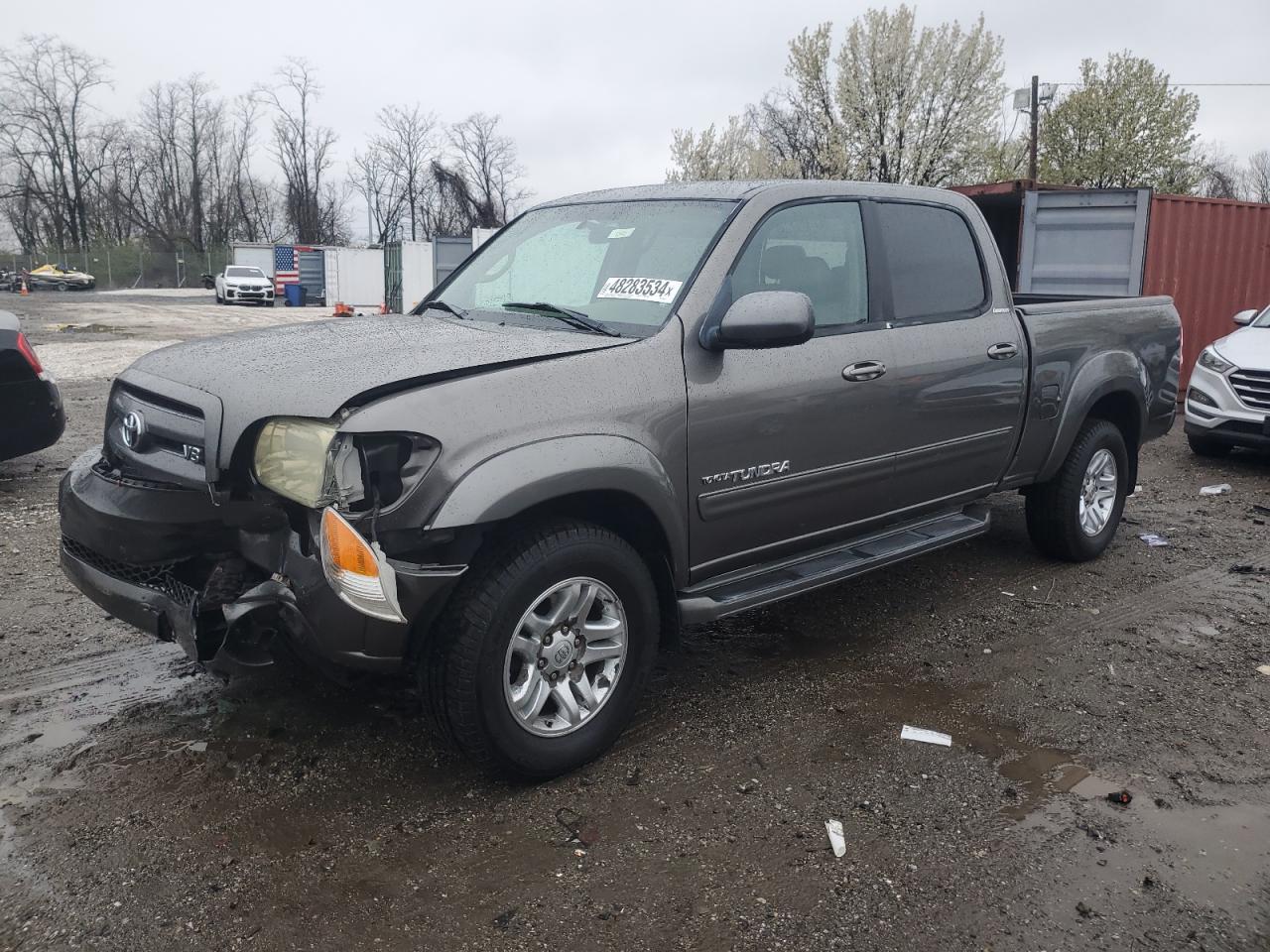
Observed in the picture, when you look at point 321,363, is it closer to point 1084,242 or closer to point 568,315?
point 568,315

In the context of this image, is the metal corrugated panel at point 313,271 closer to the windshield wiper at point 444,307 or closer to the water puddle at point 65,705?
the windshield wiper at point 444,307

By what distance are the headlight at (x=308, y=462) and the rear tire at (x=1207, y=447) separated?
8.63 metres

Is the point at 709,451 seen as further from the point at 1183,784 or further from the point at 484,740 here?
the point at 1183,784

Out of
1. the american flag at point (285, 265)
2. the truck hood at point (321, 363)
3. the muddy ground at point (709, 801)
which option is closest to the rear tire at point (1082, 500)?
the muddy ground at point (709, 801)

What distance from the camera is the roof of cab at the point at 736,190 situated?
3961 millimetres

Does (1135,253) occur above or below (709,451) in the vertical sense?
above

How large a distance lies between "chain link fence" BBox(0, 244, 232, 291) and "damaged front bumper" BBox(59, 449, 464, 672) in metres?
59.9

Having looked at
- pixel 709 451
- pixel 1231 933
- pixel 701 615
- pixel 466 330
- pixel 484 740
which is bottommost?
pixel 1231 933

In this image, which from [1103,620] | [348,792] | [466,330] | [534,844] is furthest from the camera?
[1103,620]

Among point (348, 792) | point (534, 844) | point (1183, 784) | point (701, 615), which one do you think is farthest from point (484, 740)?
point (1183, 784)

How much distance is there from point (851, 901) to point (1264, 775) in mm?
1715

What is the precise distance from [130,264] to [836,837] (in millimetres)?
64393

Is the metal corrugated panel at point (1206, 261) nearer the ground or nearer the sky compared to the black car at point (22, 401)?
nearer the sky

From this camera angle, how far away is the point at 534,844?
2.95 m
